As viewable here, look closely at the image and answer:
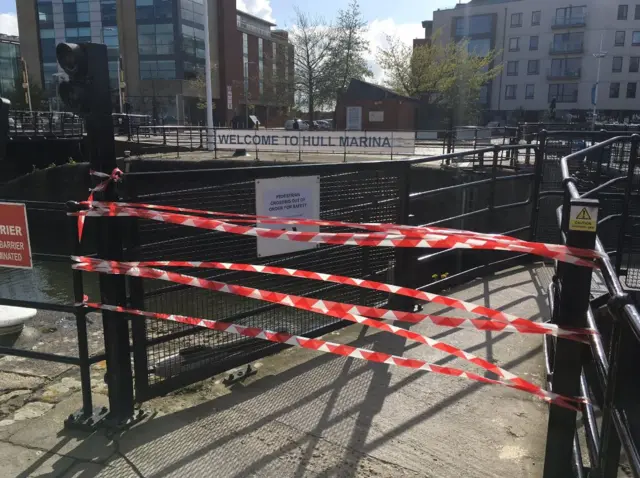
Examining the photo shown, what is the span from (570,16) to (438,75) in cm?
4088

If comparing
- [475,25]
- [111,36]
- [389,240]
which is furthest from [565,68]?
[389,240]

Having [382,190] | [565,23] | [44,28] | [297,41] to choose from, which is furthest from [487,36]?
[382,190]

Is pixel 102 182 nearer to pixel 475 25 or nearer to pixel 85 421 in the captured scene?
pixel 85 421

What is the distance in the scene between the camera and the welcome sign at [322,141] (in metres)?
22.3

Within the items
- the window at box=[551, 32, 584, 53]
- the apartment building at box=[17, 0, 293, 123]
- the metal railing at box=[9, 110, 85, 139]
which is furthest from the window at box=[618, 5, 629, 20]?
the metal railing at box=[9, 110, 85, 139]

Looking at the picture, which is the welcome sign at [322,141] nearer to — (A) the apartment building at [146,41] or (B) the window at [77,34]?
(A) the apartment building at [146,41]

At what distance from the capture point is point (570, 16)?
70438mm

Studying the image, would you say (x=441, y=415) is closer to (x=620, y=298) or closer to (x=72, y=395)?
(x=620, y=298)

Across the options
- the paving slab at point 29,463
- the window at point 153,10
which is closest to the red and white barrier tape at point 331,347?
the paving slab at point 29,463

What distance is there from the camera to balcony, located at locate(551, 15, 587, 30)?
6975 cm

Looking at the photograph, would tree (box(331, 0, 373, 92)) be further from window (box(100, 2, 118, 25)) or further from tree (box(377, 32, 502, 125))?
window (box(100, 2, 118, 25))

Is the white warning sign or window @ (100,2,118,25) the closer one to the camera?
the white warning sign

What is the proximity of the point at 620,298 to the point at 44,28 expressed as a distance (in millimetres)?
76403

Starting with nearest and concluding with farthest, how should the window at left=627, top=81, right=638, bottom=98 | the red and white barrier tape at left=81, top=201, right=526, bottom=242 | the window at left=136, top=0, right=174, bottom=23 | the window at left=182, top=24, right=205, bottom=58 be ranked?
the red and white barrier tape at left=81, top=201, right=526, bottom=242
the window at left=136, top=0, right=174, bottom=23
the window at left=182, top=24, right=205, bottom=58
the window at left=627, top=81, right=638, bottom=98
